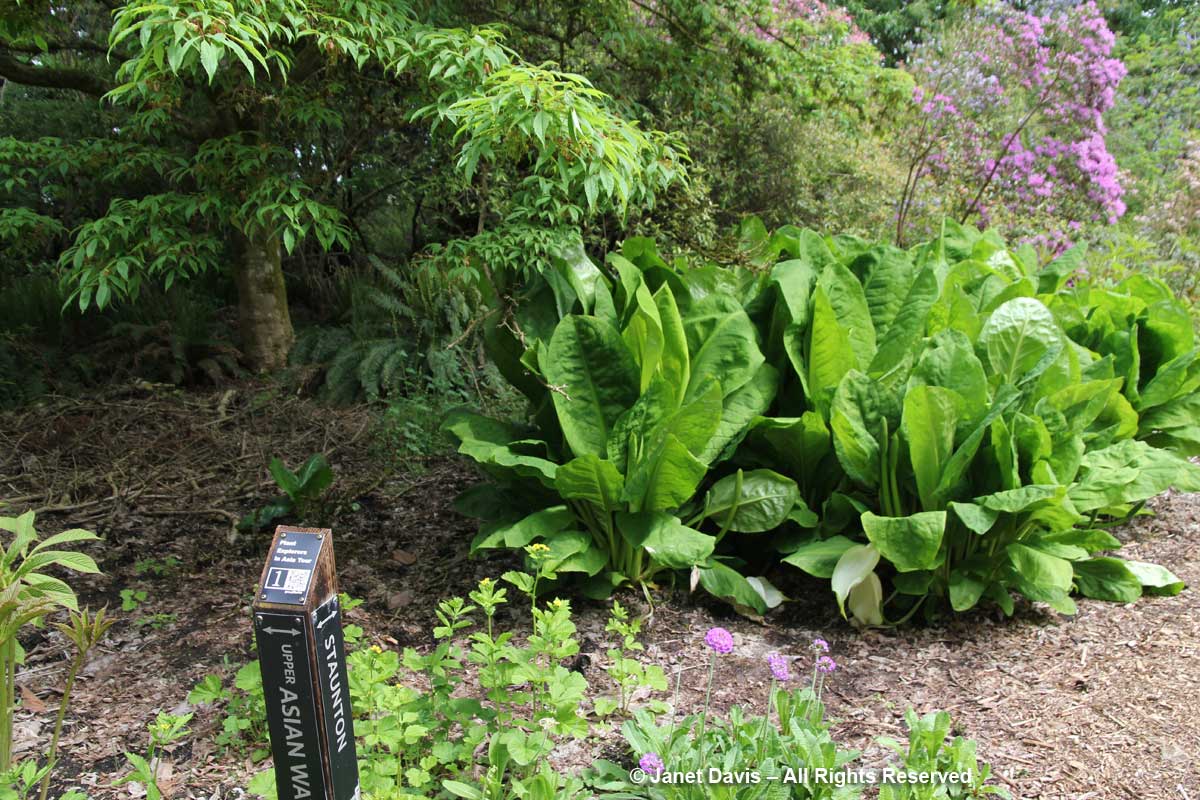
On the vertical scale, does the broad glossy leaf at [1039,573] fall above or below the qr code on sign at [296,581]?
below

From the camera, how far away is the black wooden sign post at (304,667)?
3.68 ft

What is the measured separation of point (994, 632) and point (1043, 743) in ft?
1.74

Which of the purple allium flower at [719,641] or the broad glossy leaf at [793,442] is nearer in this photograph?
the purple allium flower at [719,641]

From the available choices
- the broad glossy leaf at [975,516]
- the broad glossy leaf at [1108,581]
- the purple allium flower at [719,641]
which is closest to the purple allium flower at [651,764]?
the purple allium flower at [719,641]

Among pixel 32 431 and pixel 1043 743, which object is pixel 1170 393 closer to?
pixel 1043 743

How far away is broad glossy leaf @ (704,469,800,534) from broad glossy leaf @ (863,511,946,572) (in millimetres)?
292

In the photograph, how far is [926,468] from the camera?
2256 millimetres

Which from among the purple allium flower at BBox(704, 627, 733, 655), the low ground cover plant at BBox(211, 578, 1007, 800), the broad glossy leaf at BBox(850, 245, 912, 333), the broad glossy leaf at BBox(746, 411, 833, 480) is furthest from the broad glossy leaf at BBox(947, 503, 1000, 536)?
the purple allium flower at BBox(704, 627, 733, 655)

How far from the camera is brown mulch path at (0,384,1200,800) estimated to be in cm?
176

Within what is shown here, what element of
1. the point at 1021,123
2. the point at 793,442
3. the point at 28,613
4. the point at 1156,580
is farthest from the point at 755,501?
the point at 1021,123

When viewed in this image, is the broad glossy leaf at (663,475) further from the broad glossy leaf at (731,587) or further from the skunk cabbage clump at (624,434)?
the broad glossy leaf at (731,587)

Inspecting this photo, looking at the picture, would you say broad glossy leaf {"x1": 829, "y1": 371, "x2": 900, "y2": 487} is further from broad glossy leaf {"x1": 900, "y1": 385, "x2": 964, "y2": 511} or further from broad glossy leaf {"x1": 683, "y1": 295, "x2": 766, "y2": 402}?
broad glossy leaf {"x1": 683, "y1": 295, "x2": 766, "y2": 402}

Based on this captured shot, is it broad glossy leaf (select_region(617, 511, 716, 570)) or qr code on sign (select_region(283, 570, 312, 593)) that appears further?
broad glossy leaf (select_region(617, 511, 716, 570))

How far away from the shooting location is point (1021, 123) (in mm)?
7270
